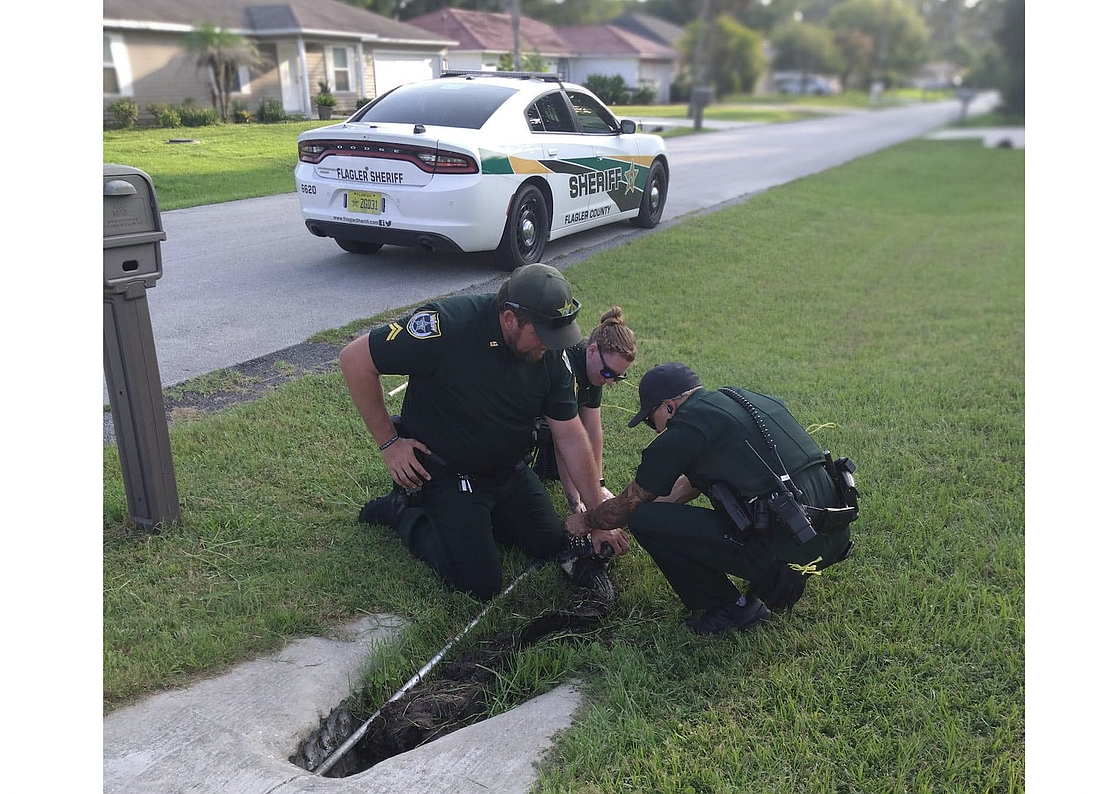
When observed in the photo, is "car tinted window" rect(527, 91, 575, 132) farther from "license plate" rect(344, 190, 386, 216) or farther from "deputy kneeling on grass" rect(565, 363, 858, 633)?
"deputy kneeling on grass" rect(565, 363, 858, 633)

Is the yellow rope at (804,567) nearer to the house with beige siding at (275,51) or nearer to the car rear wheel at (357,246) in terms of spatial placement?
the house with beige siding at (275,51)

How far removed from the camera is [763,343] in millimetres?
6336

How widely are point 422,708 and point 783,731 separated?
3.57 feet

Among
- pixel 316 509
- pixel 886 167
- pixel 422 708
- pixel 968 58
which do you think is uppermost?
pixel 968 58

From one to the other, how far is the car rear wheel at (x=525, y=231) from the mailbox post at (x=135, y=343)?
2.88 meters

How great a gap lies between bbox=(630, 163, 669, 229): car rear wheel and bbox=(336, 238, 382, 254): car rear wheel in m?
2.47

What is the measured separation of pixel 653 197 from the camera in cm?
738

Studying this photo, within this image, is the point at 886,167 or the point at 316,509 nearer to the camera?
the point at 316,509

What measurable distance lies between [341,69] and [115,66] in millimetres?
1209

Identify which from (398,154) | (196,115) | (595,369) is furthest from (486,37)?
(595,369)

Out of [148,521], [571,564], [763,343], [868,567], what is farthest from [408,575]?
[763,343]

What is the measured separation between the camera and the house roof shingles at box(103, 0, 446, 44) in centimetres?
336

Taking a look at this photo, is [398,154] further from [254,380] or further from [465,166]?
[254,380]

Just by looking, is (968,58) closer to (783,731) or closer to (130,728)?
(783,731)
